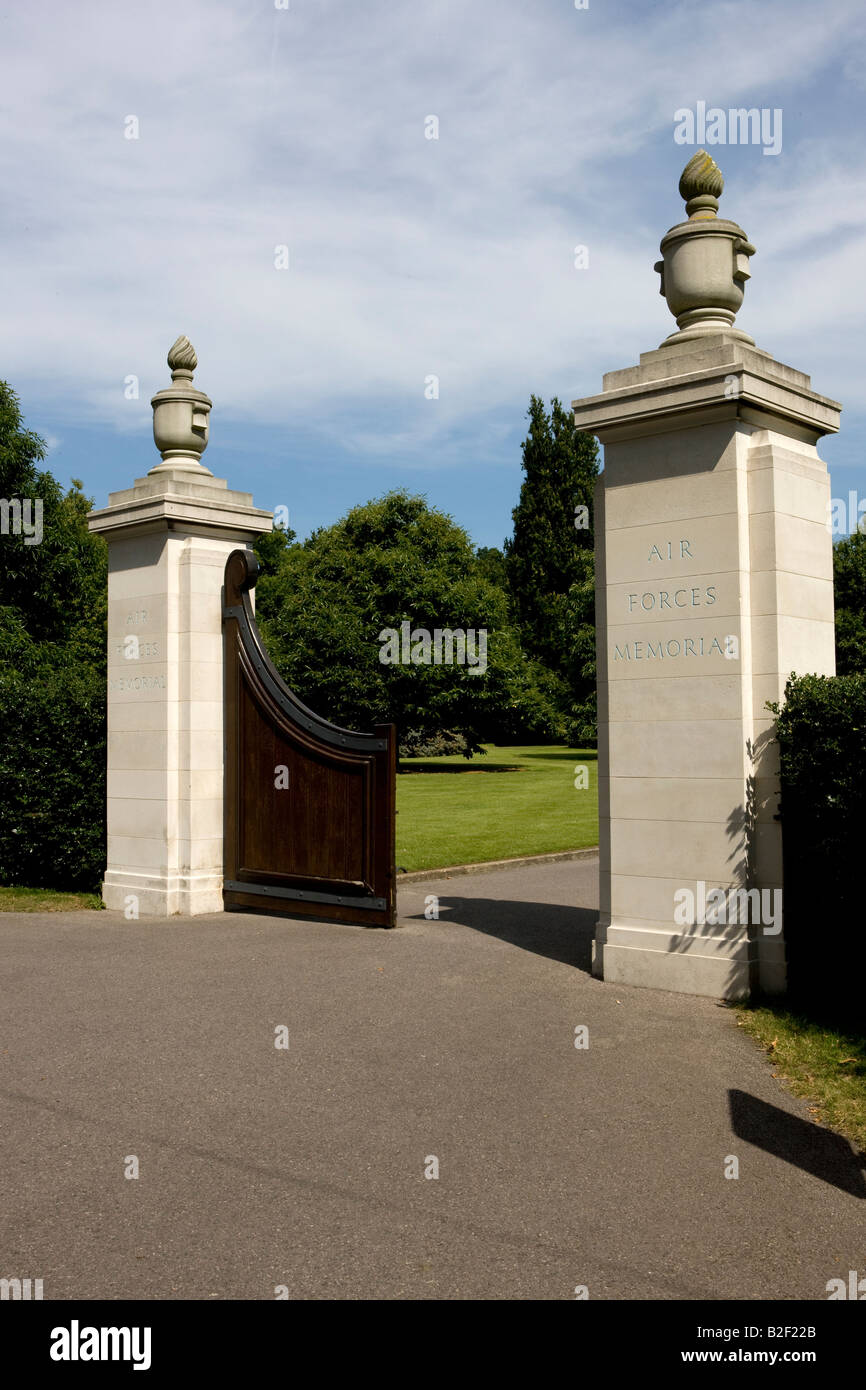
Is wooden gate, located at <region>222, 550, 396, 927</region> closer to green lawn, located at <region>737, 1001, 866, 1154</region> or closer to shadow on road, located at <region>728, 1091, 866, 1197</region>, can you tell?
green lawn, located at <region>737, 1001, 866, 1154</region>

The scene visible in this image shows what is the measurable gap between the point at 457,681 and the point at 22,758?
25100mm

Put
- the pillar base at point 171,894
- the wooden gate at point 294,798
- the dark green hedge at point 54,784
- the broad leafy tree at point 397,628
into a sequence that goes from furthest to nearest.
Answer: the broad leafy tree at point 397,628
the dark green hedge at point 54,784
the pillar base at point 171,894
the wooden gate at point 294,798

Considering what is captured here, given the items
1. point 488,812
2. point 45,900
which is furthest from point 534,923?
point 488,812

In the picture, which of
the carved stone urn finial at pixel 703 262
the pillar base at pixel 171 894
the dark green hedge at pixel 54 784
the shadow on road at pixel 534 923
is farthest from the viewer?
the dark green hedge at pixel 54 784

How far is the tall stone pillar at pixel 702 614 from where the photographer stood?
7309mm

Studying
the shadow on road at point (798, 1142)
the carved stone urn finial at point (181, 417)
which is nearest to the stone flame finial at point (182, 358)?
the carved stone urn finial at point (181, 417)

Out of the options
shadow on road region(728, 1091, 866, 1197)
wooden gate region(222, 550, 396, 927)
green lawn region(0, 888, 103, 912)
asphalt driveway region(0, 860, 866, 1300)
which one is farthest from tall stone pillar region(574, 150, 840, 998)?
green lawn region(0, 888, 103, 912)

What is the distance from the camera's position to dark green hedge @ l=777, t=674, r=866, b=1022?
6.62 metres

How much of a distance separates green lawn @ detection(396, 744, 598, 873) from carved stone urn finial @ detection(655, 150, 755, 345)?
24.5ft

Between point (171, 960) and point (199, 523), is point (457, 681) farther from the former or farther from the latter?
point (171, 960)

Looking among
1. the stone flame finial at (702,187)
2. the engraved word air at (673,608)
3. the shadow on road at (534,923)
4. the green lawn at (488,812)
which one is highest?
the stone flame finial at (702,187)

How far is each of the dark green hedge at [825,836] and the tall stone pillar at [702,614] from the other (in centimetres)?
14

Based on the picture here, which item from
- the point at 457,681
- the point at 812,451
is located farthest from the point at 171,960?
the point at 457,681

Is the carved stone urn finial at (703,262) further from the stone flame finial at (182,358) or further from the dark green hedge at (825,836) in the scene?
the stone flame finial at (182,358)
